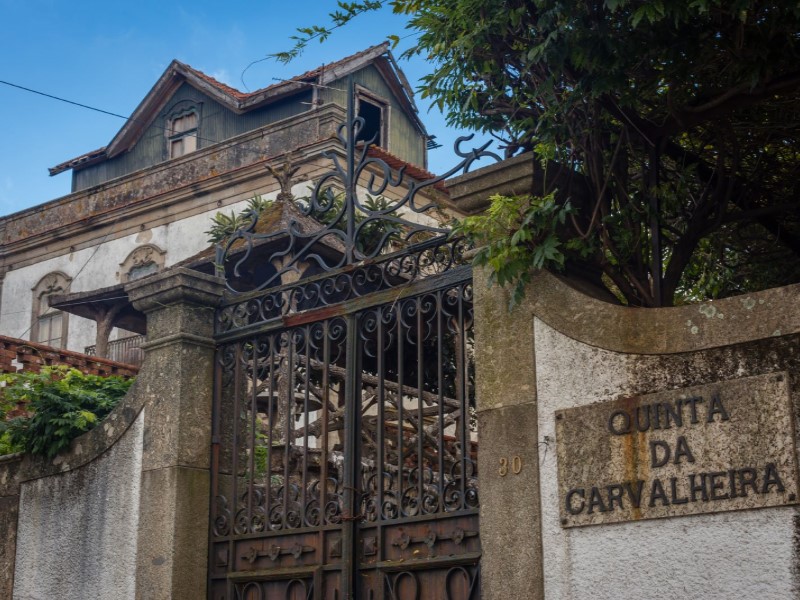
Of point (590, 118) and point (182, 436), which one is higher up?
point (590, 118)

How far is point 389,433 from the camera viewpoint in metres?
11.0

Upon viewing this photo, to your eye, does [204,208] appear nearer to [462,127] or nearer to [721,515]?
[462,127]

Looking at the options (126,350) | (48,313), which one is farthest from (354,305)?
(48,313)

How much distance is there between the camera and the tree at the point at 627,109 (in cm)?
600

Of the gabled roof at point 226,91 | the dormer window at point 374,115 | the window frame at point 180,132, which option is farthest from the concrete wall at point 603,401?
the window frame at point 180,132

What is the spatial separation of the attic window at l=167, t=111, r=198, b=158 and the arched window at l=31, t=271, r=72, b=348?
13.0ft

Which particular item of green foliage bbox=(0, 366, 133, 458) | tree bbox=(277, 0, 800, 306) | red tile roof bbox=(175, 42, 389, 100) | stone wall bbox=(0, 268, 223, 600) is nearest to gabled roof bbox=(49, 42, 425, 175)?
red tile roof bbox=(175, 42, 389, 100)

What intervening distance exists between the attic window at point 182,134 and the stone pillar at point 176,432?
20246mm

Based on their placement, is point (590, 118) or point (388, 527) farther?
point (388, 527)

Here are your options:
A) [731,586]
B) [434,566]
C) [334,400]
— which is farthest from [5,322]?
[731,586]

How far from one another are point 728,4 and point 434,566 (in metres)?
3.31

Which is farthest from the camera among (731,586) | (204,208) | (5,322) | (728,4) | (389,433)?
(5,322)

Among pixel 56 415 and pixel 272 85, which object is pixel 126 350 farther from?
pixel 56 415

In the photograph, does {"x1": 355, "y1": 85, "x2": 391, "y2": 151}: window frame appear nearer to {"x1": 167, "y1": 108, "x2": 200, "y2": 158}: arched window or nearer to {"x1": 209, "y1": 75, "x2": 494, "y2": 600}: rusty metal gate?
{"x1": 167, "y1": 108, "x2": 200, "y2": 158}: arched window
